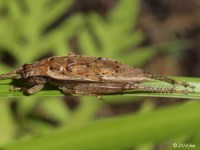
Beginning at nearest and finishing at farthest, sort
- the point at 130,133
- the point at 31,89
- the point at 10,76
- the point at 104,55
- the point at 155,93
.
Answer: the point at 130,133 < the point at 155,93 < the point at 31,89 < the point at 10,76 < the point at 104,55

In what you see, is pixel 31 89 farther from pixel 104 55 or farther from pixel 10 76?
pixel 104 55

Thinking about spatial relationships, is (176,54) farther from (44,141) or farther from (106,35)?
(44,141)

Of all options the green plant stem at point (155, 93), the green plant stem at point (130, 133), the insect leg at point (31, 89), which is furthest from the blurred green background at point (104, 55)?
the insect leg at point (31, 89)

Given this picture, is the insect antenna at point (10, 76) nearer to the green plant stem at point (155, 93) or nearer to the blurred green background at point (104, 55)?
the green plant stem at point (155, 93)

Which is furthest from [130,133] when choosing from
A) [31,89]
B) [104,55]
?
[104,55]

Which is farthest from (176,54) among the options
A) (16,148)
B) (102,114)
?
(16,148)

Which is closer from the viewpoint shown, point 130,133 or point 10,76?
point 130,133
